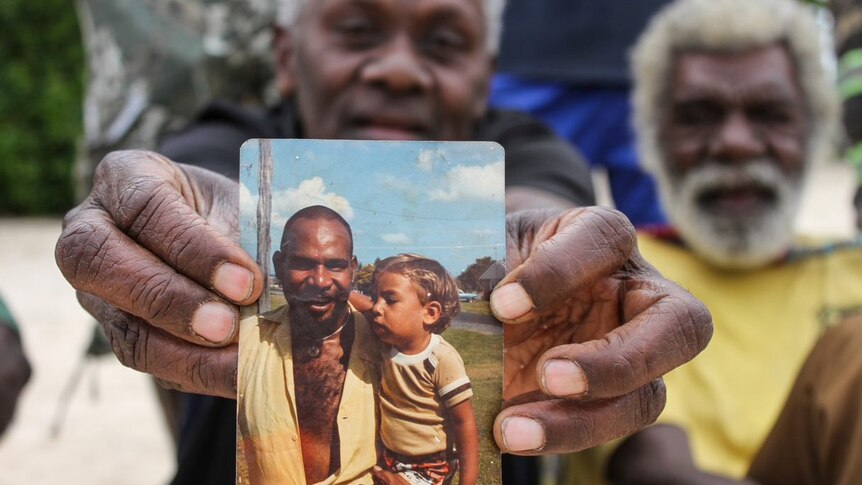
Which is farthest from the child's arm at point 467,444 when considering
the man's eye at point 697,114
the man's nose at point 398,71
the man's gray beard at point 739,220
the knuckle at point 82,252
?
the man's eye at point 697,114

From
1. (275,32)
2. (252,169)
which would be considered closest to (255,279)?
(252,169)

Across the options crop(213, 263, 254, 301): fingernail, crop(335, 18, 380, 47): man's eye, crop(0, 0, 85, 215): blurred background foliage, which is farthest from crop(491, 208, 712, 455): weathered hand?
crop(0, 0, 85, 215): blurred background foliage

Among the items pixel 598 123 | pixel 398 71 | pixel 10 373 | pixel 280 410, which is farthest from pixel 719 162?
pixel 10 373

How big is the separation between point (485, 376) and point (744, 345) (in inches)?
49.1

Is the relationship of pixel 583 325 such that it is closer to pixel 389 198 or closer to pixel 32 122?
pixel 389 198

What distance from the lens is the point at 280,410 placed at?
753mm

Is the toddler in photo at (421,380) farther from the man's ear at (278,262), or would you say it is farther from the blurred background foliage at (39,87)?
the blurred background foliage at (39,87)

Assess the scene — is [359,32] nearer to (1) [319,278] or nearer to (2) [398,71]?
(2) [398,71]

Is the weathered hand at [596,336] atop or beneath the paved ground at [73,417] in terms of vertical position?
atop

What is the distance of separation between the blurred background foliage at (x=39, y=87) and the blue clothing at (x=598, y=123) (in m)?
6.95

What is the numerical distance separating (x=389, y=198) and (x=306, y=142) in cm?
10

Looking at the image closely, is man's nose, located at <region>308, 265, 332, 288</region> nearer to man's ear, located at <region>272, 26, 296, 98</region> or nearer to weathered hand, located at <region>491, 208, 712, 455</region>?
weathered hand, located at <region>491, 208, 712, 455</region>

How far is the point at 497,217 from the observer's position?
2.60 feet

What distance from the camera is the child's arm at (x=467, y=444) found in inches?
30.0
